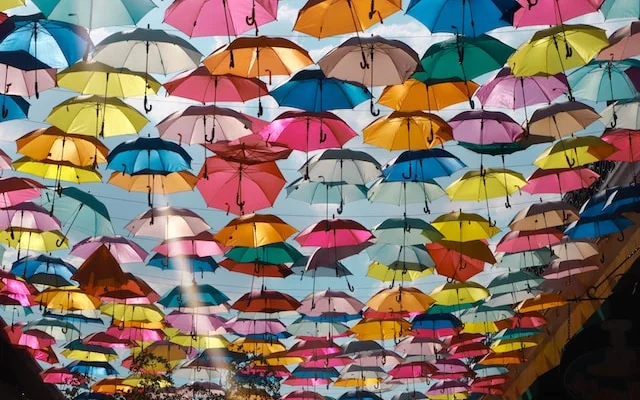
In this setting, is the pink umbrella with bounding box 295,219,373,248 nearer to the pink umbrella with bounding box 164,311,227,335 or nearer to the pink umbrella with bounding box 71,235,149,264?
the pink umbrella with bounding box 71,235,149,264

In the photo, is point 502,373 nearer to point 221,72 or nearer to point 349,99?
point 349,99

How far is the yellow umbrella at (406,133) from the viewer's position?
6789 mm

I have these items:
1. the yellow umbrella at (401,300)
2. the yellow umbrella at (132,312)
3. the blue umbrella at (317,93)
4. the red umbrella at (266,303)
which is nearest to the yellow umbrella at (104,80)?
the blue umbrella at (317,93)

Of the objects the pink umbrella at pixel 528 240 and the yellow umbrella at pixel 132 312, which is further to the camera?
the yellow umbrella at pixel 132 312

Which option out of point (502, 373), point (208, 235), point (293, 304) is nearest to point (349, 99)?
point (208, 235)

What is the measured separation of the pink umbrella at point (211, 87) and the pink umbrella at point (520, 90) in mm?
1712

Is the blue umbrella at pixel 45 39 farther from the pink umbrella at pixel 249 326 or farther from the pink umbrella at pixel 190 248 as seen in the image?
the pink umbrella at pixel 249 326

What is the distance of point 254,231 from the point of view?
26.9 ft

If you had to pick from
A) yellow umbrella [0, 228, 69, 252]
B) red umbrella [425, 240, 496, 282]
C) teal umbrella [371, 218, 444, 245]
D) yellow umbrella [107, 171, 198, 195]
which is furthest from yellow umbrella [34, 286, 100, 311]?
red umbrella [425, 240, 496, 282]

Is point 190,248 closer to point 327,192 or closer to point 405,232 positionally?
point 327,192

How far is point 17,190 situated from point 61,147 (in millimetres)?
772

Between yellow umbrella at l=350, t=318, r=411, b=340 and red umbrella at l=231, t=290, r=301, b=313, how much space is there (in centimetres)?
148

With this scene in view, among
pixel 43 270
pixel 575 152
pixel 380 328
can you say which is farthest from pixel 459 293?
pixel 43 270

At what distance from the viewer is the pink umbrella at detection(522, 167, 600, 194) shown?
7848 mm
